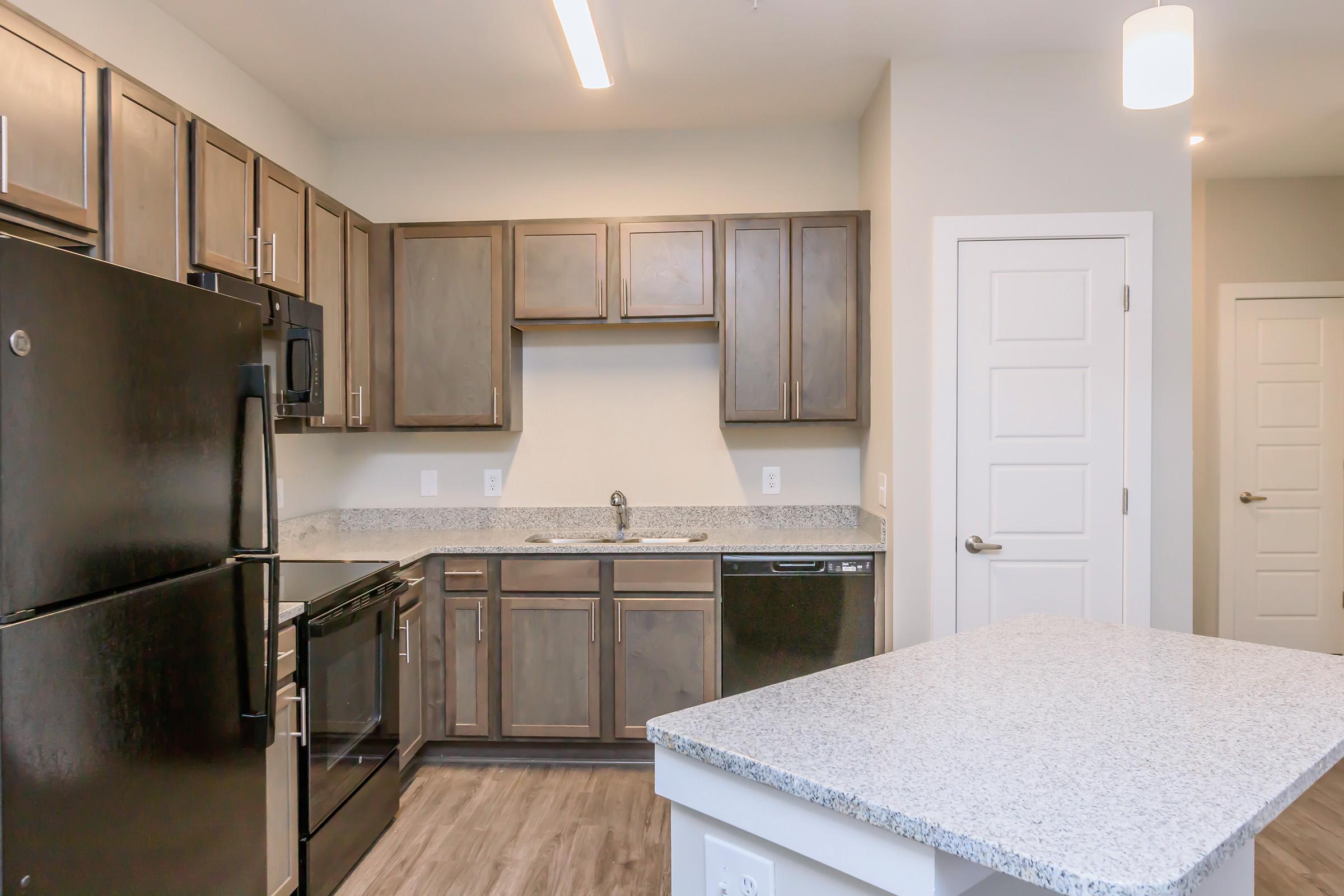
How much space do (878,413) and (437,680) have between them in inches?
82.5

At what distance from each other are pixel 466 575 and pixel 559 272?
1350 millimetres

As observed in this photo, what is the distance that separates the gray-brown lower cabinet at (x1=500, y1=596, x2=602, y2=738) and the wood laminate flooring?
19cm

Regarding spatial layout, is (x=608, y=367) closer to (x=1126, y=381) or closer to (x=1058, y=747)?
(x=1126, y=381)

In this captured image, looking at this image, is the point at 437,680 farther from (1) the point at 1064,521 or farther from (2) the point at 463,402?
(1) the point at 1064,521

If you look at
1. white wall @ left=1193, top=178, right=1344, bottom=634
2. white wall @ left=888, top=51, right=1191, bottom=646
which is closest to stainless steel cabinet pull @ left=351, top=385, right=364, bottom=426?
white wall @ left=888, top=51, right=1191, bottom=646

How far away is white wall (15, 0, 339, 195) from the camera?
85.7 inches

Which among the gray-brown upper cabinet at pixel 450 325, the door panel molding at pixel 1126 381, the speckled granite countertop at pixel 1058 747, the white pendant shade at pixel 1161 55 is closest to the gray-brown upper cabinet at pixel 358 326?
the gray-brown upper cabinet at pixel 450 325

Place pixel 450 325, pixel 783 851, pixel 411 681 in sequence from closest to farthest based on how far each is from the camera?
1. pixel 783 851
2. pixel 411 681
3. pixel 450 325

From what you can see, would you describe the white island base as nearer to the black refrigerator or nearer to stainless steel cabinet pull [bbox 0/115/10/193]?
the black refrigerator

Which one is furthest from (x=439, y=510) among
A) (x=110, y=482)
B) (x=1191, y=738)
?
(x=1191, y=738)

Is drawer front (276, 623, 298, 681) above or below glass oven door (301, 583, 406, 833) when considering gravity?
above

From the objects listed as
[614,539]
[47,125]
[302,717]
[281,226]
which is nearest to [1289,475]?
[614,539]

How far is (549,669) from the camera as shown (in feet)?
10.2

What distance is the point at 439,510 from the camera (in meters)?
3.70
